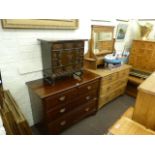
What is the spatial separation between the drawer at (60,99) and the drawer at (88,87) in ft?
0.33

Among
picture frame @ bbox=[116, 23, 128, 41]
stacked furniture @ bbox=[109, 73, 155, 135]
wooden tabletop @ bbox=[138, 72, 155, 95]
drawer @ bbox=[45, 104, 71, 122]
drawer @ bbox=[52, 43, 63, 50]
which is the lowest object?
drawer @ bbox=[45, 104, 71, 122]

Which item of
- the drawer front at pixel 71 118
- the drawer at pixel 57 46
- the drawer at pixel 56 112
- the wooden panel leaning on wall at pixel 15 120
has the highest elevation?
the drawer at pixel 57 46

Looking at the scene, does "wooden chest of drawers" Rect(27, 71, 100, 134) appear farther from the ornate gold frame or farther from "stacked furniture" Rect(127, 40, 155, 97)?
"stacked furniture" Rect(127, 40, 155, 97)

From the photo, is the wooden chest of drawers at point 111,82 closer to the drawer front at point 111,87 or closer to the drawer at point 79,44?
the drawer front at point 111,87

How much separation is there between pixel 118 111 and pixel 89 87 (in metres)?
0.89

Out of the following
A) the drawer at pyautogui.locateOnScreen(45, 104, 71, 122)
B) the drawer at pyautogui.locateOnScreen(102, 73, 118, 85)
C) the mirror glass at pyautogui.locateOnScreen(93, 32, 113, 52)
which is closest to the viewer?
the drawer at pyautogui.locateOnScreen(45, 104, 71, 122)

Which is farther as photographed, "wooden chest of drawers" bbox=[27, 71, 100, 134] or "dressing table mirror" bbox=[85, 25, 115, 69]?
"dressing table mirror" bbox=[85, 25, 115, 69]

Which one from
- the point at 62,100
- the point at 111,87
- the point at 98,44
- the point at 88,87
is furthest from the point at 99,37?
the point at 62,100

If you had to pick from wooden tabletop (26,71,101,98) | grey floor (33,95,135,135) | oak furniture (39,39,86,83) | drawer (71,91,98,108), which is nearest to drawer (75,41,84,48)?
oak furniture (39,39,86,83)

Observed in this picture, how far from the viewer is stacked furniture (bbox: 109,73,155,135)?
3.47 feet

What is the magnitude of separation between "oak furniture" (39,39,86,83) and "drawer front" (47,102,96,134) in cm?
54

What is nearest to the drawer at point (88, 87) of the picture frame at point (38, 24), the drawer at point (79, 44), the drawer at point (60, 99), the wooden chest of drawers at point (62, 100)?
the wooden chest of drawers at point (62, 100)

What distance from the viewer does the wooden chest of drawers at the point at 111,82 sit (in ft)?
7.32
